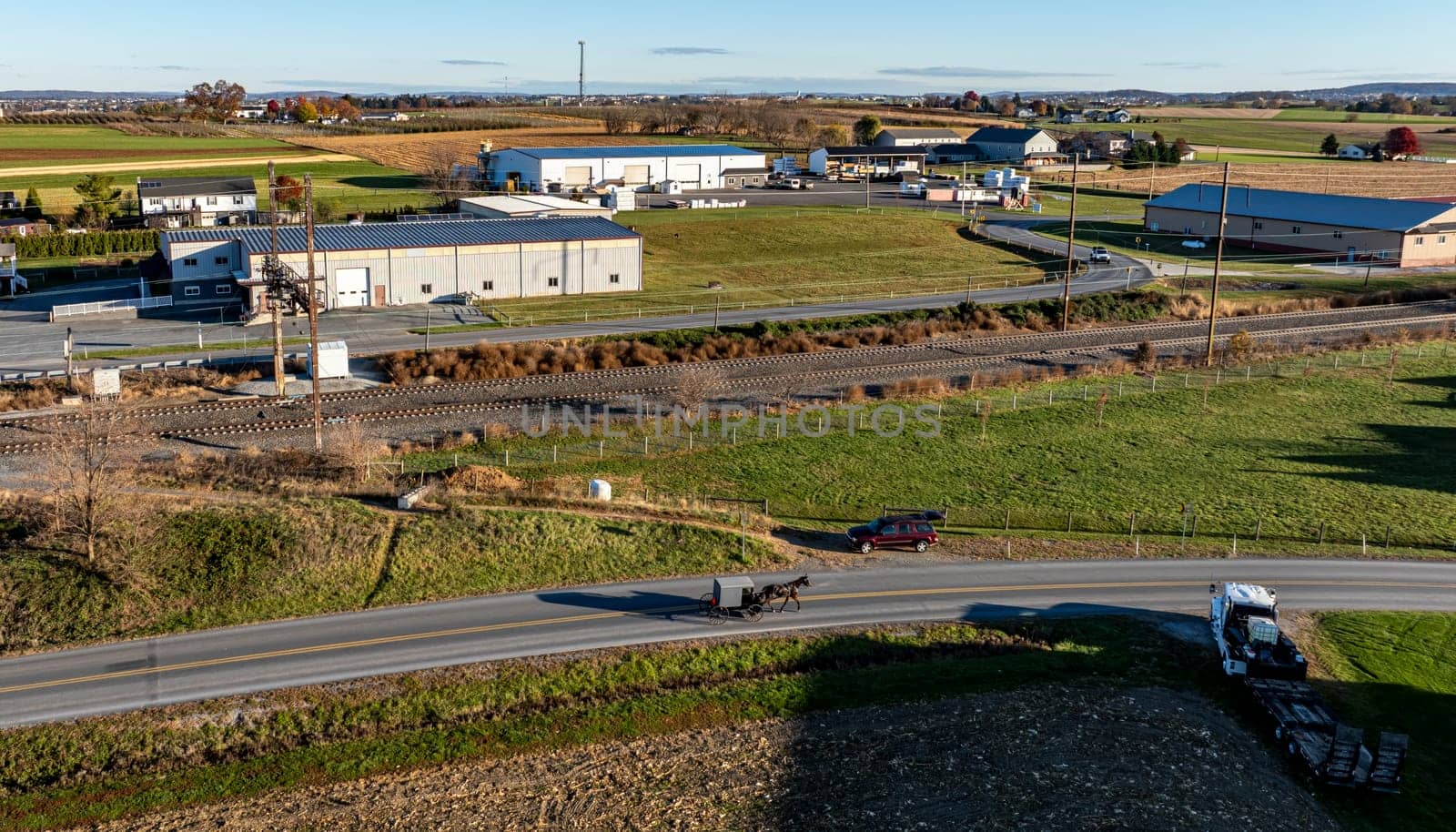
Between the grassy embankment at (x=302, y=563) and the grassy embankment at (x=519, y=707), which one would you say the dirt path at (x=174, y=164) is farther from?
the grassy embankment at (x=519, y=707)

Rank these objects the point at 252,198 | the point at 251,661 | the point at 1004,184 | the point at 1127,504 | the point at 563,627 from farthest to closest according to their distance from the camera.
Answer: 1. the point at 1004,184
2. the point at 252,198
3. the point at 1127,504
4. the point at 563,627
5. the point at 251,661

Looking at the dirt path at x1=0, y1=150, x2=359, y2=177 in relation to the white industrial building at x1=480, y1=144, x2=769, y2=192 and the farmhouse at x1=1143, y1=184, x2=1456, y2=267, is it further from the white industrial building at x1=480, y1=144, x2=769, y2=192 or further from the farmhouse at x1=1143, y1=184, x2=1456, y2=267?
the farmhouse at x1=1143, y1=184, x2=1456, y2=267

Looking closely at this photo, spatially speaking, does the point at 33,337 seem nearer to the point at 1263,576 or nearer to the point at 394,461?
the point at 394,461

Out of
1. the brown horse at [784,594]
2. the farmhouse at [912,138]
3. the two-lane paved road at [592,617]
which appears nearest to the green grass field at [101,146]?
the farmhouse at [912,138]

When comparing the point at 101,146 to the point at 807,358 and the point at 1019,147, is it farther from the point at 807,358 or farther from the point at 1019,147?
the point at 807,358

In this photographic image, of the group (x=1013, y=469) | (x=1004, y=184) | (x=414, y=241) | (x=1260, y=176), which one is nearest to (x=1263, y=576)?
(x=1013, y=469)

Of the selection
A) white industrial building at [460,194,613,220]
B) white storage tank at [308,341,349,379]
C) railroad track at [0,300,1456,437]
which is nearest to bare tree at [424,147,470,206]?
white industrial building at [460,194,613,220]

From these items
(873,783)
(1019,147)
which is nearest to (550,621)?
(873,783)
